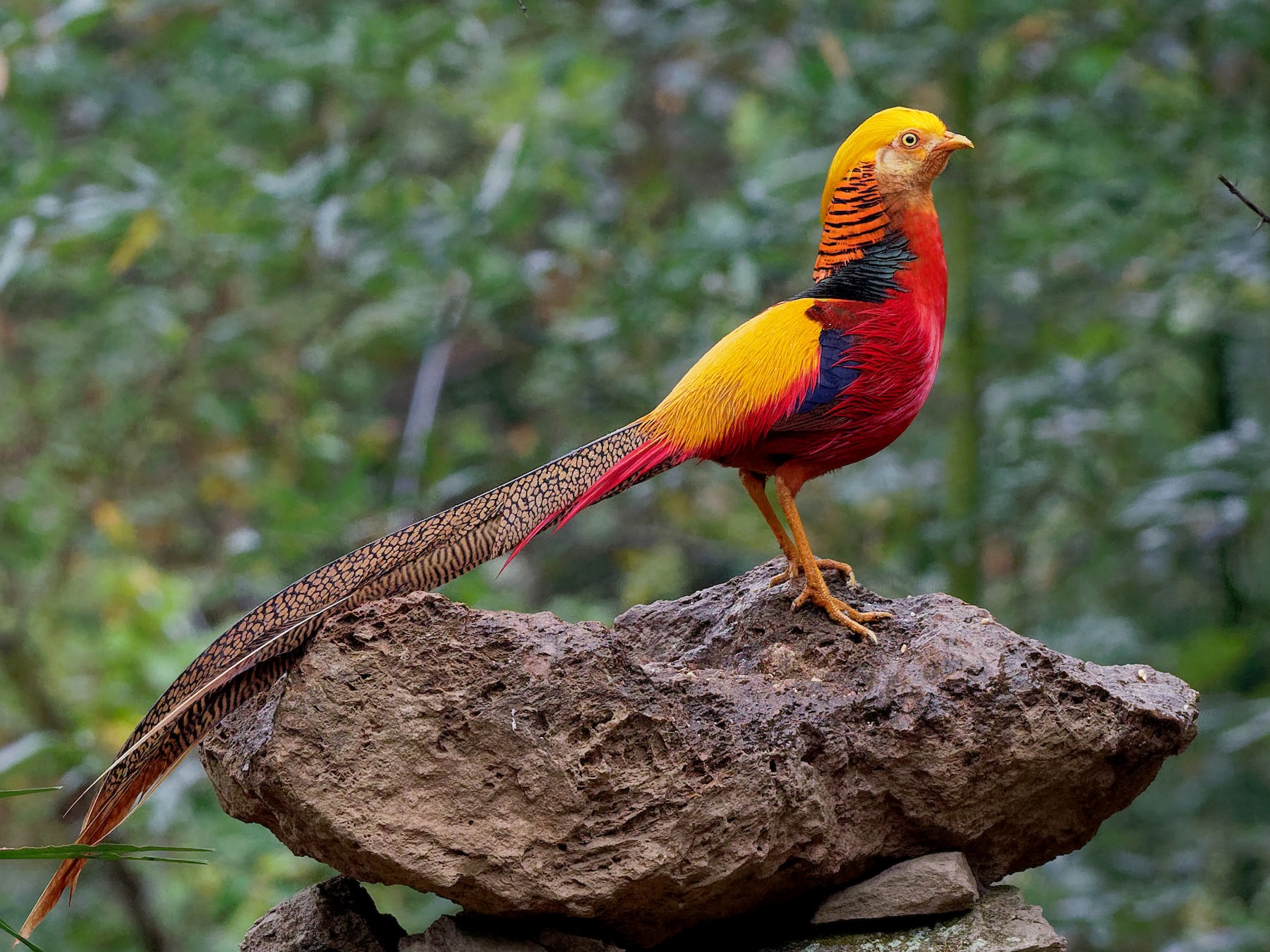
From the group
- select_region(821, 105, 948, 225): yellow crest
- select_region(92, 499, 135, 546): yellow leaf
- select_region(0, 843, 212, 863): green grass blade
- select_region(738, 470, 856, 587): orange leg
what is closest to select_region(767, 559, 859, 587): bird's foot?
select_region(738, 470, 856, 587): orange leg

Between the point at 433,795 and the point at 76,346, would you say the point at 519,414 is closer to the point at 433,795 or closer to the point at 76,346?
the point at 76,346

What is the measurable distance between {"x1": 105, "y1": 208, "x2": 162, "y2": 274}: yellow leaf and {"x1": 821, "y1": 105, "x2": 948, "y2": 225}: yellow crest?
131 inches

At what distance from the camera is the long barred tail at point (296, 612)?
2742 mm

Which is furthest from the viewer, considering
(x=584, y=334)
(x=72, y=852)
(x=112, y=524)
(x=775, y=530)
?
(x=112, y=524)

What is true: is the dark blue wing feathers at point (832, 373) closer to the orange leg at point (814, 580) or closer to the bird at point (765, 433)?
the bird at point (765, 433)

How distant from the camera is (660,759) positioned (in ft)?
9.05

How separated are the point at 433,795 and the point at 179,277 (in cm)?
635

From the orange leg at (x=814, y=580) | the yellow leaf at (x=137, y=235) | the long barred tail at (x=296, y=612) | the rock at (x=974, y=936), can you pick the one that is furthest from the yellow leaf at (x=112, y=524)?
the rock at (x=974, y=936)

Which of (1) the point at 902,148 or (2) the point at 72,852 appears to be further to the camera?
(1) the point at 902,148

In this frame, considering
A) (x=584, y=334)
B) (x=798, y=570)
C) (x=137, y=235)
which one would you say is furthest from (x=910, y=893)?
(x=137, y=235)

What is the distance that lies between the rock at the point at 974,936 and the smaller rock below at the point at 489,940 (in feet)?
1.55

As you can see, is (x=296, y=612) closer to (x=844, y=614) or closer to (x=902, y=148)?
(x=844, y=614)

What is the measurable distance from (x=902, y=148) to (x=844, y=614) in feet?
3.75

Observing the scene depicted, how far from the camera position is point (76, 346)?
7281 mm
